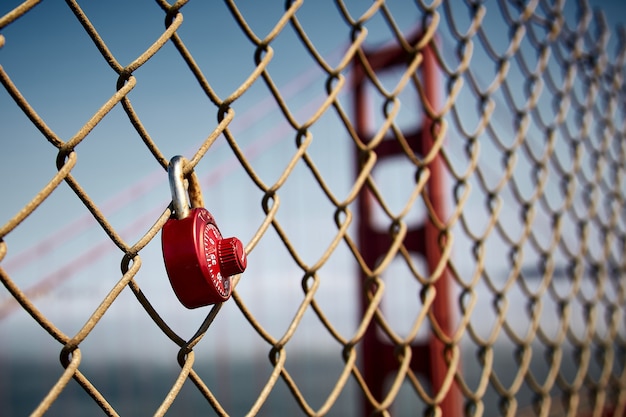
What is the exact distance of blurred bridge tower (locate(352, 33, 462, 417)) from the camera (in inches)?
129

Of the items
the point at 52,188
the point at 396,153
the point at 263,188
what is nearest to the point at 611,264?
the point at 263,188

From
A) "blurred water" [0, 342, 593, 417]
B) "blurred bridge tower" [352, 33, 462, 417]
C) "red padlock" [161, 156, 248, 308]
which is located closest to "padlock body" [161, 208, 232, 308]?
"red padlock" [161, 156, 248, 308]

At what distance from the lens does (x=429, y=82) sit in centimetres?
385

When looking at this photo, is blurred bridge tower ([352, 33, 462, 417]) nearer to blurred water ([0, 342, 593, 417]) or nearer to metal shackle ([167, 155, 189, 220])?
metal shackle ([167, 155, 189, 220])

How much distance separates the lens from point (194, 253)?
18.5 inches

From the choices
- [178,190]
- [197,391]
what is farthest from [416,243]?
[197,391]

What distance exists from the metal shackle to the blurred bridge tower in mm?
2402

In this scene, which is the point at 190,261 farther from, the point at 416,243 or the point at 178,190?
the point at 416,243

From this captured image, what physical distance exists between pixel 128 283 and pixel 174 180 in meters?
0.09

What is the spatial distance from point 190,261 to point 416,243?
132 inches

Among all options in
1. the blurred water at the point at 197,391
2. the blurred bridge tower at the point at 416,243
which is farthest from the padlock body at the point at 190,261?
the blurred water at the point at 197,391

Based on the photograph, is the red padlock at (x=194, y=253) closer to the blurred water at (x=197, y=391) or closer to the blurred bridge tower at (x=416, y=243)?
the blurred bridge tower at (x=416, y=243)

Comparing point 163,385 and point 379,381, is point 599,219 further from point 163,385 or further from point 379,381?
point 163,385

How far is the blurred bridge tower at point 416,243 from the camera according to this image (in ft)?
10.8
